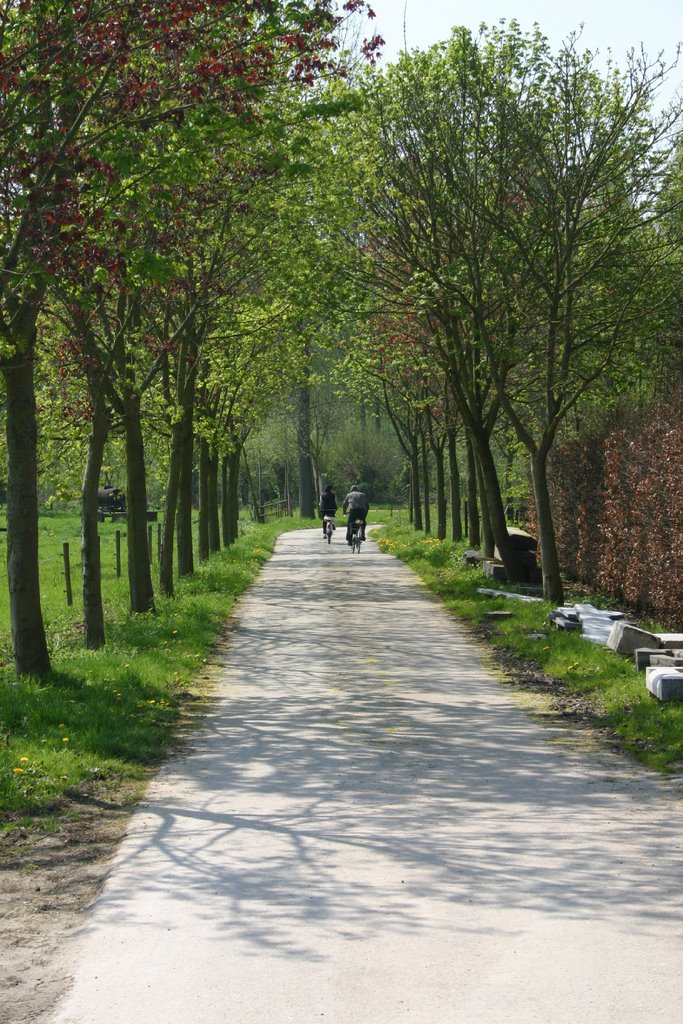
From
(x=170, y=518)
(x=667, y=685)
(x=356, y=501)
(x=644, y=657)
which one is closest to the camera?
(x=667, y=685)

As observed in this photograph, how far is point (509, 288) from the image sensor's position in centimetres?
1961

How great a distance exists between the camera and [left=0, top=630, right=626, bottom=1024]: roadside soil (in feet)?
16.5

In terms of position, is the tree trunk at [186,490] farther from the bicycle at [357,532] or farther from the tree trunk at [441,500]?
the tree trunk at [441,500]

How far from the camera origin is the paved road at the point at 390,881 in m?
4.78

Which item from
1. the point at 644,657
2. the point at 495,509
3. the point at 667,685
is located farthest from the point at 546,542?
the point at 667,685

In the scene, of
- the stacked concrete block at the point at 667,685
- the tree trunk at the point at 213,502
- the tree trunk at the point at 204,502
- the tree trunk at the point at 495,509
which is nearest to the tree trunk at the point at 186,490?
the tree trunk at the point at 204,502

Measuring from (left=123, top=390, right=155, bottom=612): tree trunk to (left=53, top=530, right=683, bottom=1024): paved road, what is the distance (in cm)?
720

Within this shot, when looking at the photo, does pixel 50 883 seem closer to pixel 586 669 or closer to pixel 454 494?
pixel 586 669

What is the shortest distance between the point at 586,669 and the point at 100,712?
497 cm

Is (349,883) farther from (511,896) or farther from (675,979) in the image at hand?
(675,979)

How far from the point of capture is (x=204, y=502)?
30125 mm

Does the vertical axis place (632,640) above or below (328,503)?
below

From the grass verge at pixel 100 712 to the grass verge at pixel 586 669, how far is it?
3691 millimetres

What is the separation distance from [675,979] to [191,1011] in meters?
1.87
